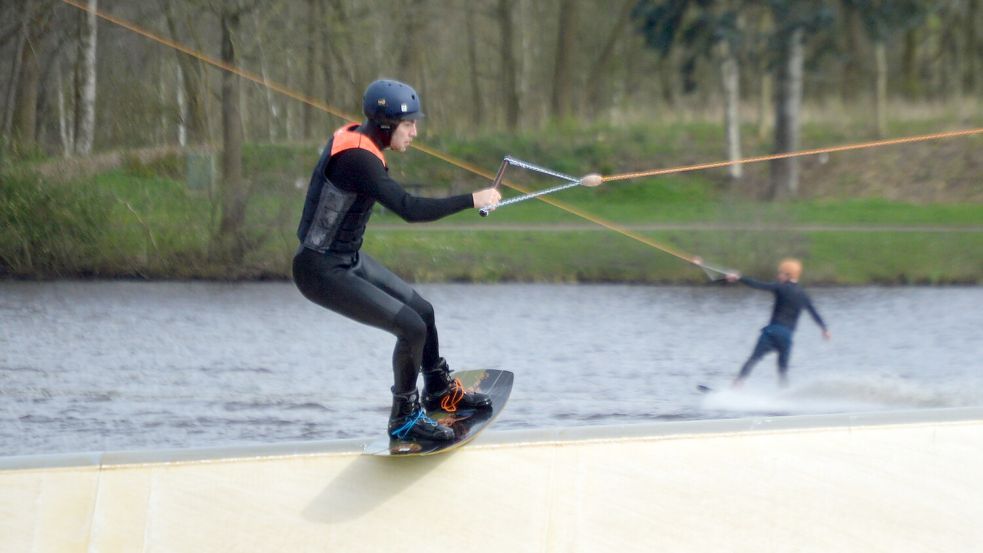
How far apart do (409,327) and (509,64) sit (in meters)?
27.2

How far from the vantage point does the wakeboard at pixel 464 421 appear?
210 inches

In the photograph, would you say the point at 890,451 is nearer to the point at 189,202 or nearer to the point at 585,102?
the point at 189,202

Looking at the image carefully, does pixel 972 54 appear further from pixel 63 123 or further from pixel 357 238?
pixel 357 238

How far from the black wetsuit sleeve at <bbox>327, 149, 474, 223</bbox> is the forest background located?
26.0ft

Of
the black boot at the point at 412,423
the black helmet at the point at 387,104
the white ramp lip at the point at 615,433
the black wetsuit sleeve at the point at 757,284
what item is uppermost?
the black helmet at the point at 387,104

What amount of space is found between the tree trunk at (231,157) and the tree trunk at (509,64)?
38.6ft

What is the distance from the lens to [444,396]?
585cm

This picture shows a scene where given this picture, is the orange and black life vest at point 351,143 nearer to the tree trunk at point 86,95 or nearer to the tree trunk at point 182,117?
the tree trunk at point 182,117

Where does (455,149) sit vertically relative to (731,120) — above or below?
below

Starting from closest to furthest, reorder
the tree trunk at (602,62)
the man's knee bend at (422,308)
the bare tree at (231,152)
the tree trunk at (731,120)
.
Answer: the man's knee bend at (422,308) < the bare tree at (231,152) < the tree trunk at (731,120) < the tree trunk at (602,62)

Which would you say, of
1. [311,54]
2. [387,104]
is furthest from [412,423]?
[311,54]

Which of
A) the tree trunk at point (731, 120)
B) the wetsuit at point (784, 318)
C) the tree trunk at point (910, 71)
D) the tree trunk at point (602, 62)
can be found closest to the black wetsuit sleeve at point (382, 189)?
the wetsuit at point (784, 318)

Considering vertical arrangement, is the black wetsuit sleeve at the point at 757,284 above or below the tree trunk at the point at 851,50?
below

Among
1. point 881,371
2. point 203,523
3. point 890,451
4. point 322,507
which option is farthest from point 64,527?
point 881,371
